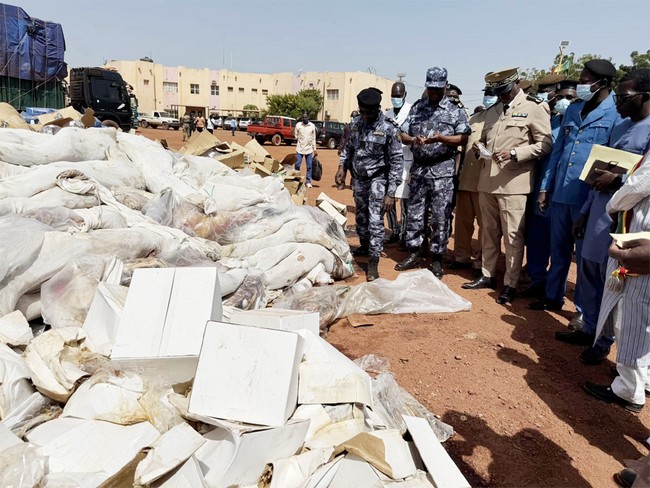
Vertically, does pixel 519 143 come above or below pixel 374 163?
above

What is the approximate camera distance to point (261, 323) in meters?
2.33

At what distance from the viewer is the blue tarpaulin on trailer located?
40.4ft

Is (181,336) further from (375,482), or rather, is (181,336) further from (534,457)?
(534,457)

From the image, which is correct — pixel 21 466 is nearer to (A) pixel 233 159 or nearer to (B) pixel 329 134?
(A) pixel 233 159

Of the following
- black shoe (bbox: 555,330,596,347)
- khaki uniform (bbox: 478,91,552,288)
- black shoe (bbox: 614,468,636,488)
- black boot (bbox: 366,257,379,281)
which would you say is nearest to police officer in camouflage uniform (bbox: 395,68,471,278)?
khaki uniform (bbox: 478,91,552,288)

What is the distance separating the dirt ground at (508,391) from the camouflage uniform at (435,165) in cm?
91

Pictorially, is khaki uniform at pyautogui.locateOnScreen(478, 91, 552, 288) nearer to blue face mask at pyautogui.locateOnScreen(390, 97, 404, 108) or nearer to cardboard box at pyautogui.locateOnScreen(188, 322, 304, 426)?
blue face mask at pyautogui.locateOnScreen(390, 97, 404, 108)

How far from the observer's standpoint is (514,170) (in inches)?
150

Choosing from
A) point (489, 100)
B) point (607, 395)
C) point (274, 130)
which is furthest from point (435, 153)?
point (274, 130)

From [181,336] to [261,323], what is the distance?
42cm

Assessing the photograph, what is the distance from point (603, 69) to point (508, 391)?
7.43 ft

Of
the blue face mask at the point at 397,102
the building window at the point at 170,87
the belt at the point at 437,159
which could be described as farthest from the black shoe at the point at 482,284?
the building window at the point at 170,87

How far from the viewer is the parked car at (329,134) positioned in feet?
74.6

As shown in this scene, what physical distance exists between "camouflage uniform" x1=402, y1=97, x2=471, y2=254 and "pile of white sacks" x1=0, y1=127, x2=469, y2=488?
81cm
